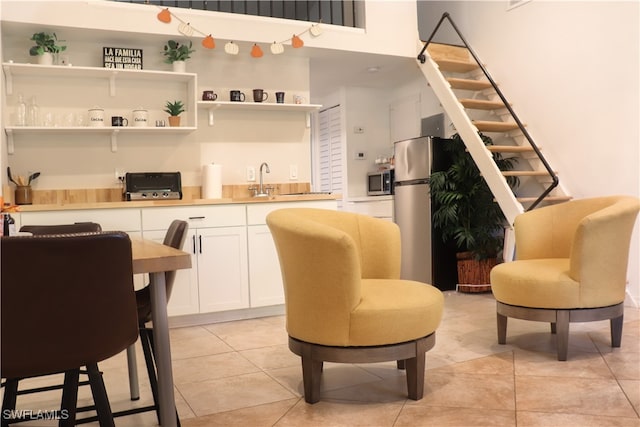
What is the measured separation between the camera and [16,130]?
405 centimetres

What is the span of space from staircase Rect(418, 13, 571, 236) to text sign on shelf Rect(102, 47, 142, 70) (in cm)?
268

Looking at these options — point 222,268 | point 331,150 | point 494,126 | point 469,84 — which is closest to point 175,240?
point 222,268

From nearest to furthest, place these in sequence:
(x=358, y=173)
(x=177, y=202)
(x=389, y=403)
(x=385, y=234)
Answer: (x=389, y=403) → (x=385, y=234) → (x=177, y=202) → (x=358, y=173)

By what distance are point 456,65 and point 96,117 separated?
3603mm

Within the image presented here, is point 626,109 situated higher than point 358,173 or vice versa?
point 626,109

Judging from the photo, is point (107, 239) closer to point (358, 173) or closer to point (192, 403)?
point (192, 403)

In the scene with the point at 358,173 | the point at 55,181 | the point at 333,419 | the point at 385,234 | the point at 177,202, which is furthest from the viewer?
the point at 358,173

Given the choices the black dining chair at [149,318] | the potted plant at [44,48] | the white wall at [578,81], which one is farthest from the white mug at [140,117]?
the white wall at [578,81]

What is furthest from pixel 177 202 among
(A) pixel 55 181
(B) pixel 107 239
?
(B) pixel 107 239

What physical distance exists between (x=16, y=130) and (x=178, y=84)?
1.32m

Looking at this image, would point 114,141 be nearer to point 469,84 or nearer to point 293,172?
point 293,172

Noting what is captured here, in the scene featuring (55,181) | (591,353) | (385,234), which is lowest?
(591,353)

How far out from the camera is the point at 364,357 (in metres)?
2.30

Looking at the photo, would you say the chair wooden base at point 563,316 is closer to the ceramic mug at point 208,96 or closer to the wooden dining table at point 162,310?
the wooden dining table at point 162,310
